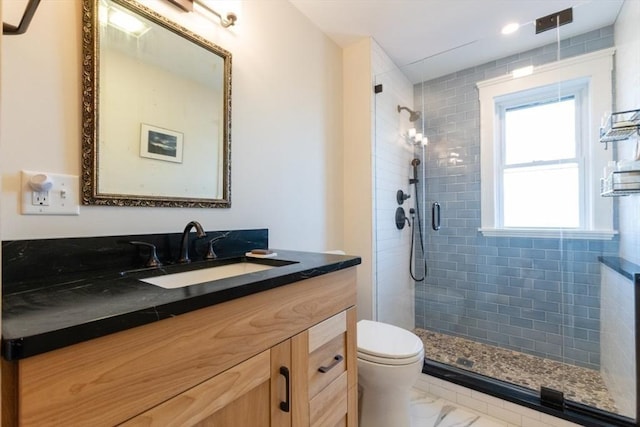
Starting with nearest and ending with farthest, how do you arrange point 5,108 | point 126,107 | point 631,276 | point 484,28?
point 5,108 < point 126,107 < point 631,276 < point 484,28

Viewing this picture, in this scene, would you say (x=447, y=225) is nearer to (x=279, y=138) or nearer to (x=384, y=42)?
(x=384, y=42)

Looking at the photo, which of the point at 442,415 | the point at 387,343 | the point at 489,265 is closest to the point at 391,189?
the point at 489,265

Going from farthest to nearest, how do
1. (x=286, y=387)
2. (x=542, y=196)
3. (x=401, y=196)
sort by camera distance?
(x=401, y=196) → (x=542, y=196) → (x=286, y=387)

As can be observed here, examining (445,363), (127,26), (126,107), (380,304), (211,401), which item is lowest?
(445,363)

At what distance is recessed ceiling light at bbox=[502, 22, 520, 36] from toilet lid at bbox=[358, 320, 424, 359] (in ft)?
6.95

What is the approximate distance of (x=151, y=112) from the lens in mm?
1153

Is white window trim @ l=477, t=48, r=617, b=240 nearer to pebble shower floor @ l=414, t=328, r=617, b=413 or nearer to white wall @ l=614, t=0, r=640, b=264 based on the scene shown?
white wall @ l=614, t=0, r=640, b=264

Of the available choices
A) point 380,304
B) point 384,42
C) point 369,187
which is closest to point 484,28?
point 384,42

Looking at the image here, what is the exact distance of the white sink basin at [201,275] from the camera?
99 centimetres

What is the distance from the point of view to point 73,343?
48 cm

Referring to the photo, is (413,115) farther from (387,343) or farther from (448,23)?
(387,343)

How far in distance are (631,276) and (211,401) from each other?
1970 millimetres

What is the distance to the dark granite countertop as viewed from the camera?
0.46 metres

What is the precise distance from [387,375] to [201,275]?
3.12 ft
